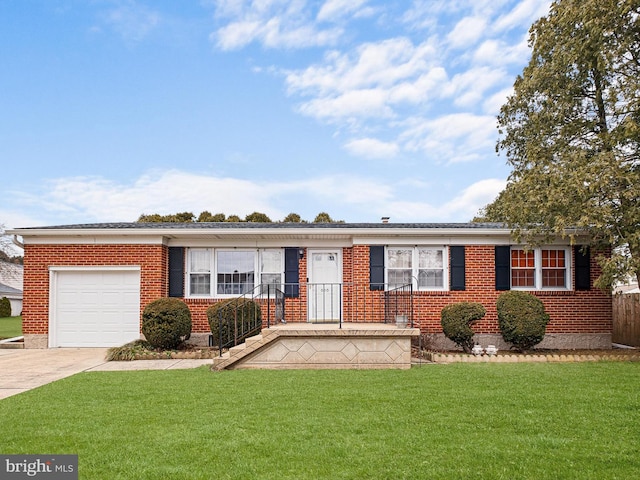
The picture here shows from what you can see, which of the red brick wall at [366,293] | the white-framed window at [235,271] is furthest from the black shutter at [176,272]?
the white-framed window at [235,271]

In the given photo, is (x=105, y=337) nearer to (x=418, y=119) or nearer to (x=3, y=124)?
(x=3, y=124)

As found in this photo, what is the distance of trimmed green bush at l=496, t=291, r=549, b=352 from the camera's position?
41.7 feet

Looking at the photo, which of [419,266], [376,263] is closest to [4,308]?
[376,263]

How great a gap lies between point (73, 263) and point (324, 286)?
22.2 feet

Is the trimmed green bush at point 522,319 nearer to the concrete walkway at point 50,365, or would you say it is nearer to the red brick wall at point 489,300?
the red brick wall at point 489,300

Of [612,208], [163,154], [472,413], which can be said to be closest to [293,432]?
[472,413]

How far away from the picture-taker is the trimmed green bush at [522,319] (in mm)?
12695

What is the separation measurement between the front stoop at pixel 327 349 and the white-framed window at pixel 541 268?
547cm

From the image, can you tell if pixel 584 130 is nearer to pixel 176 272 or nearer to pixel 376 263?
pixel 376 263

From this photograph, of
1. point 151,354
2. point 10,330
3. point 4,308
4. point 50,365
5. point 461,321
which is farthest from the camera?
point 4,308

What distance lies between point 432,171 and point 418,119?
213cm

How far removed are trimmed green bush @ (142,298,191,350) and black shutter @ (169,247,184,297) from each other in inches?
58.4

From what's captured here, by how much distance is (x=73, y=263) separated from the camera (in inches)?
561

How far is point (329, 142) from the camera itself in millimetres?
19125
